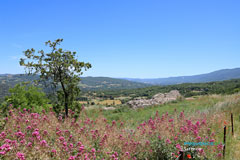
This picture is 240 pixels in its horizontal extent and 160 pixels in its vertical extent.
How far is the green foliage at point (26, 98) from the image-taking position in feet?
22.3

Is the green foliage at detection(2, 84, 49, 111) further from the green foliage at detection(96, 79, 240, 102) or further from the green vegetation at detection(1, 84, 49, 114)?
the green foliage at detection(96, 79, 240, 102)

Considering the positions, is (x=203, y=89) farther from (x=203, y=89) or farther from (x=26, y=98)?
(x=26, y=98)

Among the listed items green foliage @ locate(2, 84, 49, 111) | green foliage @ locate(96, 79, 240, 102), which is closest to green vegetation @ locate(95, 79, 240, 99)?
green foliage @ locate(96, 79, 240, 102)

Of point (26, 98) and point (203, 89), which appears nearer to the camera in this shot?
point (26, 98)

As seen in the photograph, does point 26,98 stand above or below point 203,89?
above

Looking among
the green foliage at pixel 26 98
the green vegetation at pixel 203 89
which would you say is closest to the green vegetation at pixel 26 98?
the green foliage at pixel 26 98

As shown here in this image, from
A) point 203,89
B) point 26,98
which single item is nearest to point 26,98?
point 26,98

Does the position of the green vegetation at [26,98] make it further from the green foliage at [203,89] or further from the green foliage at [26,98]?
the green foliage at [203,89]

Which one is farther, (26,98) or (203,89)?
(203,89)

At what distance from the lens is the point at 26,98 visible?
7.28 meters

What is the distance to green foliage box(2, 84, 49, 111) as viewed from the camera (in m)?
6.80

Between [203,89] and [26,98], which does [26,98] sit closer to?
[26,98]

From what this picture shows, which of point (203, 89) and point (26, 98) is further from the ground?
point (26, 98)

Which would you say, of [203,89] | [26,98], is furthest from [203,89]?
[26,98]
